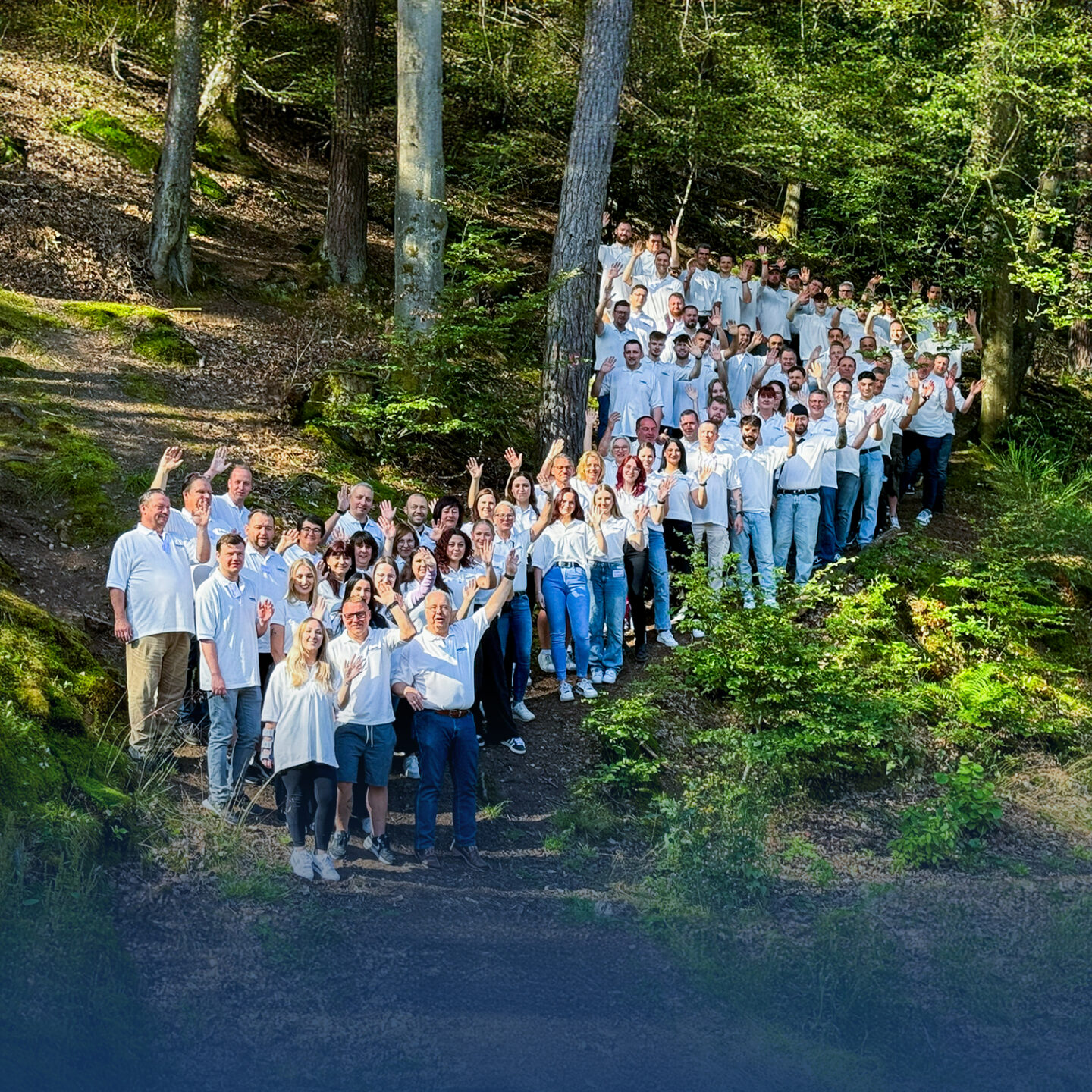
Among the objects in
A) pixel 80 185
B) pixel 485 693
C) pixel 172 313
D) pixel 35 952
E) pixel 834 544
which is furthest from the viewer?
pixel 80 185

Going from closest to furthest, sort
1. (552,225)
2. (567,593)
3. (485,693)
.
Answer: (485,693) → (567,593) → (552,225)

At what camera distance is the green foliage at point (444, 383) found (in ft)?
41.8

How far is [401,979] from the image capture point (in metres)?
7.01

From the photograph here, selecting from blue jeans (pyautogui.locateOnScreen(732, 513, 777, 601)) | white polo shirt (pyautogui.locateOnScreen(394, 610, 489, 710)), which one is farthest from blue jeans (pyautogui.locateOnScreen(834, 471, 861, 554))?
white polo shirt (pyautogui.locateOnScreen(394, 610, 489, 710))

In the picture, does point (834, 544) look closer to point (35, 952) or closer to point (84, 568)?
point (84, 568)

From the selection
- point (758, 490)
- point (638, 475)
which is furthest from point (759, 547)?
point (638, 475)

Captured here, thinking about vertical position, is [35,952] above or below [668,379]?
below

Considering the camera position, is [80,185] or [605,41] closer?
[605,41]

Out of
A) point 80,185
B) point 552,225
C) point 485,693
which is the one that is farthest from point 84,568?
point 552,225

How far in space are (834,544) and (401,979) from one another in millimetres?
6958

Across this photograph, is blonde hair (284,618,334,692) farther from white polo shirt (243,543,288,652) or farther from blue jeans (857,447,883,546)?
blue jeans (857,447,883,546)

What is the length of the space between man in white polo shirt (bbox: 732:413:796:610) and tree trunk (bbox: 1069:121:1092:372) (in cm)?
576

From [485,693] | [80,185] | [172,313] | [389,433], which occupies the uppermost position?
[80,185]

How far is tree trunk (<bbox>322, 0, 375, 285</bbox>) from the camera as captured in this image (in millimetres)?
16578
